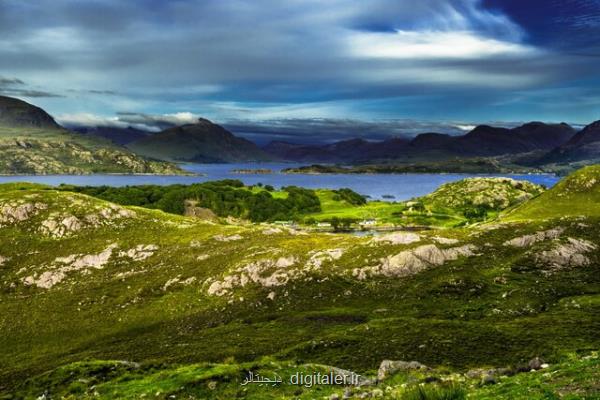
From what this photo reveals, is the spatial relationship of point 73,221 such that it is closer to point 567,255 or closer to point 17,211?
point 17,211

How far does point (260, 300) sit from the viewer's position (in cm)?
8056

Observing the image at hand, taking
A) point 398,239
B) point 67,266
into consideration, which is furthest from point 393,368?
point 67,266


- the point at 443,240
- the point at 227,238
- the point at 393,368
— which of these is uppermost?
the point at 443,240

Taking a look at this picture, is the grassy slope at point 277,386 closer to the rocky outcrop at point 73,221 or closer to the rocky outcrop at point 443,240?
the rocky outcrop at point 443,240

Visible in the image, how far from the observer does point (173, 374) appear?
130 ft

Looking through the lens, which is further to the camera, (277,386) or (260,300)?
(260,300)

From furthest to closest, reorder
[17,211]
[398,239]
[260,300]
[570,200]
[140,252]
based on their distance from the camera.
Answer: [570,200] < [17,211] < [140,252] < [398,239] < [260,300]

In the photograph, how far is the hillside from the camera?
1849 inches

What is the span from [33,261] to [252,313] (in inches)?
2149

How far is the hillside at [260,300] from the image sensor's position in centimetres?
4697

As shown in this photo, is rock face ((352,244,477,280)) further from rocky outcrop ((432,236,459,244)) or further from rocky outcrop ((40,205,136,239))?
rocky outcrop ((40,205,136,239))

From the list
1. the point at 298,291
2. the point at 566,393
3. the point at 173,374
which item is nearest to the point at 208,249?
the point at 298,291

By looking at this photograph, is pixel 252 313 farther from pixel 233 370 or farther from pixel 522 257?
pixel 522 257

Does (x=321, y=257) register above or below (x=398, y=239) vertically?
below
